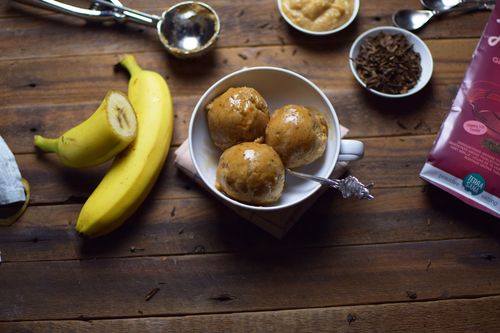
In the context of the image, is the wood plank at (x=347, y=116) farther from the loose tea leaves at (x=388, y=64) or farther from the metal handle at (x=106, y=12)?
the metal handle at (x=106, y=12)

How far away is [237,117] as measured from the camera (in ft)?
3.08

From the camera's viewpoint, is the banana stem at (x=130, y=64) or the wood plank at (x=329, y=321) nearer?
→ the wood plank at (x=329, y=321)

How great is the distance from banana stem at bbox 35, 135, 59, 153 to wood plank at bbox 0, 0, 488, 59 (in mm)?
242

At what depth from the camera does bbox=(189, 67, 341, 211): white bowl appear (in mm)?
979

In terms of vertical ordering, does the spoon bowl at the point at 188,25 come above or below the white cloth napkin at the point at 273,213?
above

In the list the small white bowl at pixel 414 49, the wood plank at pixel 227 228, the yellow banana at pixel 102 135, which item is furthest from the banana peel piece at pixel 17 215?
the small white bowl at pixel 414 49

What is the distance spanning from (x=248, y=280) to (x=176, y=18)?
643mm

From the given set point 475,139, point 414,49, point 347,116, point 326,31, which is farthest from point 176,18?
point 475,139

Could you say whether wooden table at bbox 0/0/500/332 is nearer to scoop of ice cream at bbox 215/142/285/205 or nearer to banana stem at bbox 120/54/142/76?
banana stem at bbox 120/54/142/76

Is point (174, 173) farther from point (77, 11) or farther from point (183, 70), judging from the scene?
point (77, 11)

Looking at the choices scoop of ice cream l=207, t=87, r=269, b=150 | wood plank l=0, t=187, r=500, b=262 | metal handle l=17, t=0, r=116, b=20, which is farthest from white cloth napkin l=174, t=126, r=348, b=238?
metal handle l=17, t=0, r=116, b=20

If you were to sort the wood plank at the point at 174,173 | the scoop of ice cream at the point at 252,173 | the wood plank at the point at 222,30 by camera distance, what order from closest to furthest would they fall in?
the scoop of ice cream at the point at 252,173 < the wood plank at the point at 174,173 < the wood plank at the point at 222,30

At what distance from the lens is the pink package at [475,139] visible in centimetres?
107

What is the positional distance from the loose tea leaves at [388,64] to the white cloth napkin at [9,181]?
814mm
